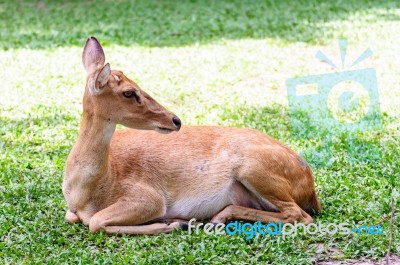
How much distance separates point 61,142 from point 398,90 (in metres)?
4.40

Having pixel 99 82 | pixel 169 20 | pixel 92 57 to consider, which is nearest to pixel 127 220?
pixel 99 82

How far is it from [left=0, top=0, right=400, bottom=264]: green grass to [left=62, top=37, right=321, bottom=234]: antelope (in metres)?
0.21

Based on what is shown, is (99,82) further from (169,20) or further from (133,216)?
(169,20)

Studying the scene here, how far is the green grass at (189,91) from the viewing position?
19.9 feet

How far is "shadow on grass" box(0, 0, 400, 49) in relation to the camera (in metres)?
13.7

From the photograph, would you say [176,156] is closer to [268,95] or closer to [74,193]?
[74,193]

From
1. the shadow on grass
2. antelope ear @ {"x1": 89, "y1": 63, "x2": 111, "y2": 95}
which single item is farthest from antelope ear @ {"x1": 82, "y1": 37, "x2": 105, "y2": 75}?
the shadow on grass

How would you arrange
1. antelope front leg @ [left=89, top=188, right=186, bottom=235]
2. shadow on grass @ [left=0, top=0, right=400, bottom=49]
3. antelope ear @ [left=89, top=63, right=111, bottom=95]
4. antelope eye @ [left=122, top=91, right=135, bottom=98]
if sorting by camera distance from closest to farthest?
antelope ear @ [left=89, top=63, right=111, bottom=95], antelope eye @ [left=122, top=91, right=135, bottom=98], antelope front leg @ [left=89, top=188, right=186, bottom=235], shadow on grass @ [left=0, top=0, right=400, bottom=49]

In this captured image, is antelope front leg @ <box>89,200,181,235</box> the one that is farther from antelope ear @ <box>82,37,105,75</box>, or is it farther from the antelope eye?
antelope ear @ <box>82,37,105,75</box>

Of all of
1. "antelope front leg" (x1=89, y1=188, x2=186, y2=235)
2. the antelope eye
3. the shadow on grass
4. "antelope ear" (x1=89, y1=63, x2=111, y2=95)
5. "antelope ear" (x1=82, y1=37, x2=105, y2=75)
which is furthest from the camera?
the shadow on grass

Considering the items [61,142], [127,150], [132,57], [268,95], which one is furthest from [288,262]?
[132,57]

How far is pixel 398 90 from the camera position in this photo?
35.0 feet

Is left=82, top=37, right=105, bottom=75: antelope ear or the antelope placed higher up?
left=82, top=37, right=105, bottom=75: antelope ear

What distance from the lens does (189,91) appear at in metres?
10.8
